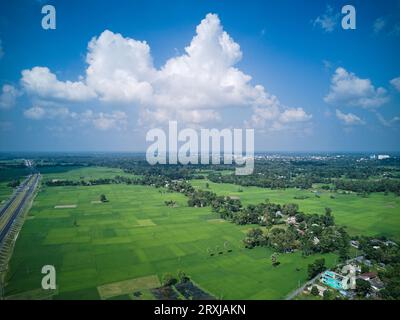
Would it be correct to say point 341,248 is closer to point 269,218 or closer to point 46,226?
point 269,218

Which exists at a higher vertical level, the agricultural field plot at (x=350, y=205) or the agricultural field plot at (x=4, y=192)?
the agricultural field plot at (x=4, y=192)

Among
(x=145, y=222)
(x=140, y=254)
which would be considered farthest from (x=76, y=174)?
(x=140, y=254)

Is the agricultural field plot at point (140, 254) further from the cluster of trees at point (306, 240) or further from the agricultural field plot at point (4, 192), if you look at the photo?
the agricultural field plot at point (4, 192)

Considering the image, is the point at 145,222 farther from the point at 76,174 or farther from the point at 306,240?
the point at 76,174

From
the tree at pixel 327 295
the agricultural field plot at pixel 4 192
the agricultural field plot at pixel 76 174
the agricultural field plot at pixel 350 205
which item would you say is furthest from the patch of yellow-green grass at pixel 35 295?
the agricultural field plot at pixel 76 174

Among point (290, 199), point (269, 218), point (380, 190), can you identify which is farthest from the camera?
point (380, 190)

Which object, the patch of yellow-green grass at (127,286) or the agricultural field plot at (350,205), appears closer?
the patch of yellow-green grass at (127,286)
